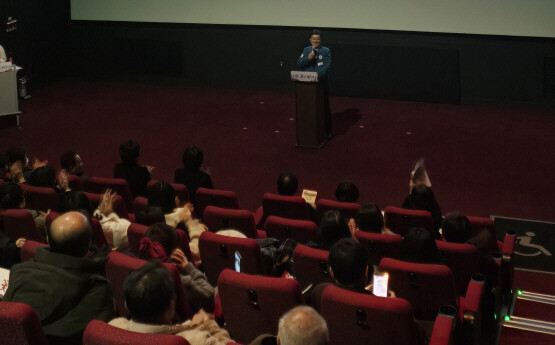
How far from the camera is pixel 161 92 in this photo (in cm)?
1135

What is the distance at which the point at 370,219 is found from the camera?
452 centimetres

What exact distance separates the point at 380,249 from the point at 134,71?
8731 millimetres

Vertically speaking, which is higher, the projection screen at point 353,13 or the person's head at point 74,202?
the projection screen at point 353,13

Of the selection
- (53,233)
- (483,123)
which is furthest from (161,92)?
(53,233)

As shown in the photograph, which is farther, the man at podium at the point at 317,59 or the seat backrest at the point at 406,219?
the man at podium at the point at 317,59

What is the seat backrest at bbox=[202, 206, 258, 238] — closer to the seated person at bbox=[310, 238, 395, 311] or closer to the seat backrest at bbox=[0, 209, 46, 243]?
the seat backrest at bbox=[0, 209, 46, 243]

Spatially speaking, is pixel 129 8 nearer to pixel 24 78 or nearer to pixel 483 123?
pixel 24 78

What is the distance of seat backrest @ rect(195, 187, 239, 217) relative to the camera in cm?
536

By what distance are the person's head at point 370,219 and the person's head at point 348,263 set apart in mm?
1337

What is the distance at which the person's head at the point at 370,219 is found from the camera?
14.8ft

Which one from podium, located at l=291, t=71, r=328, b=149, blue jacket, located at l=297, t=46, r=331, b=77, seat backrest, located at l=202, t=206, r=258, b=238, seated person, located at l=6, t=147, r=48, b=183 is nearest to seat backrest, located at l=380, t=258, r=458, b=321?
seat backrest, located at l=202, t=206, r=258, b=238

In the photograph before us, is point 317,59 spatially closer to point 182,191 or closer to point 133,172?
point 133,172

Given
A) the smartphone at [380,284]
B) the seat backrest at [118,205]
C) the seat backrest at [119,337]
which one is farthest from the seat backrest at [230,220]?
the seat backrest at [119,337]

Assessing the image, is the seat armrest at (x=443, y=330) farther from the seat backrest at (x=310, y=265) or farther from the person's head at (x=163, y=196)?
the person's head at (x=163, y=196)
